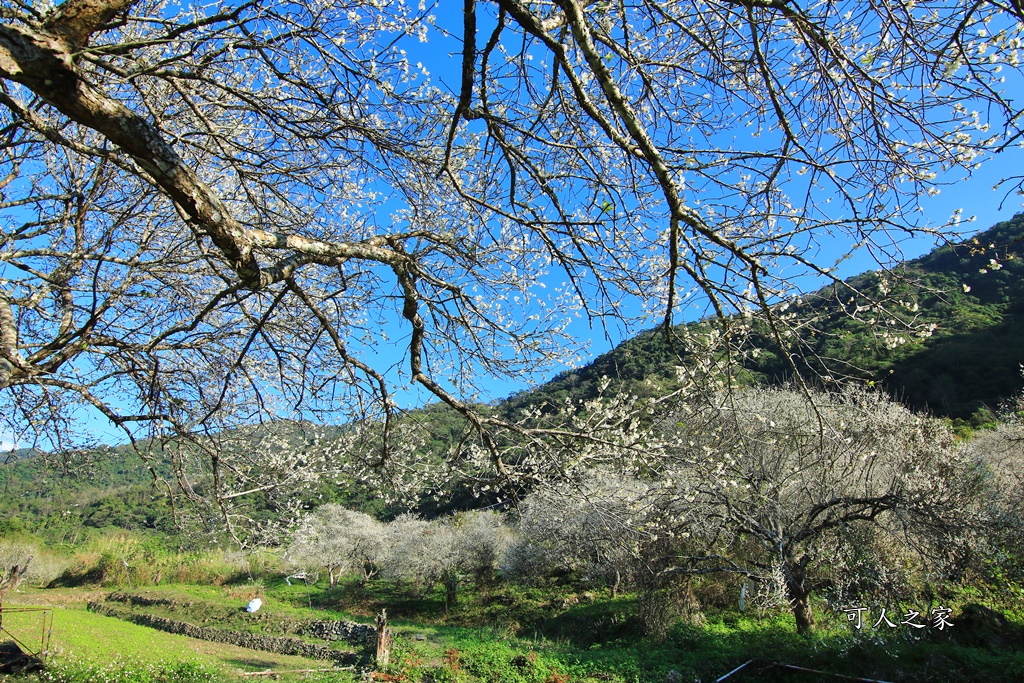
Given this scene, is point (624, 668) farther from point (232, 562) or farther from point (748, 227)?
point (232, 562)

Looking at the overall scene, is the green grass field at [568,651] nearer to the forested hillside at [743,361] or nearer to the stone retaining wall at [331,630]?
the stone retaining wall at [331,630]

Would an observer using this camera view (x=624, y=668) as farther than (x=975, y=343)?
No

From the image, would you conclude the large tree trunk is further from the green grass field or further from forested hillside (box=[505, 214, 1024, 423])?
forested hillside (box=[505, 214, 1024, 423])

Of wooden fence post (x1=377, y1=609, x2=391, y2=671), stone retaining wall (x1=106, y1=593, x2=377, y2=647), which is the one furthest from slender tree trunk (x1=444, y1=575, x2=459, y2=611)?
wooden fence post (x1=377, y1=609, x2=391, y2=671)

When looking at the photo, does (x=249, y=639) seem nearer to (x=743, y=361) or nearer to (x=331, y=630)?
(x=331, y=630)

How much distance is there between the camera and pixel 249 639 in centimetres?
1549

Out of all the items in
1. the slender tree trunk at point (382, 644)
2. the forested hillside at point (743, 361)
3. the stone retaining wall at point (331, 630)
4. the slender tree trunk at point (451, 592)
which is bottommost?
the slender tree trunk at point (451, 592)

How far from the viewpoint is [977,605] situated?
9188 millimetres

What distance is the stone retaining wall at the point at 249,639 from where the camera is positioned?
13.3 metres

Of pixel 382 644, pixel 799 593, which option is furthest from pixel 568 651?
pixel 799 593

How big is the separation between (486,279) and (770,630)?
10.9 metres

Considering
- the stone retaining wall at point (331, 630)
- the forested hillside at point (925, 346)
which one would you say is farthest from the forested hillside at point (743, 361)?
the stone retaining wall at point (331, 630)

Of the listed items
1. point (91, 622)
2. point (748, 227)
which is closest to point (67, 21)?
point (748, 227)

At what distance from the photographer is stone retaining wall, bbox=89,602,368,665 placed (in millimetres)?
13331
